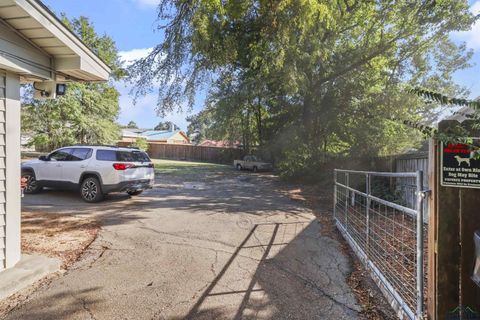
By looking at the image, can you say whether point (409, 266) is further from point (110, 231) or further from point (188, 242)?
point (110, 231)

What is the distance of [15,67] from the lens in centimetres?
374

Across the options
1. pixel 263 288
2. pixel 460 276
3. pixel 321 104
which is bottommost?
pixel 263 288

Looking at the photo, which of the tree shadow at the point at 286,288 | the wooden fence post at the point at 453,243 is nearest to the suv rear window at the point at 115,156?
the tree shadow at the point at 286,288

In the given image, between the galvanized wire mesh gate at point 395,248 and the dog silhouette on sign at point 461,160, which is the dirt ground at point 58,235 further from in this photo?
the dog silhouette on sign at point 461,160

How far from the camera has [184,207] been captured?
865 cm

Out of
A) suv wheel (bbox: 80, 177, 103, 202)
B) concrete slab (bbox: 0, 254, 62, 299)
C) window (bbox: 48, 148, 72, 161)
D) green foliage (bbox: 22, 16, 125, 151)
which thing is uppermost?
green foliage (bbox: 22, 16, 125, 151)

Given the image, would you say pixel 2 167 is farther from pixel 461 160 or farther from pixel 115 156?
pixel 115 156

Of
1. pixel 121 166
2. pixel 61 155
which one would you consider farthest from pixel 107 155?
pixel 61 155

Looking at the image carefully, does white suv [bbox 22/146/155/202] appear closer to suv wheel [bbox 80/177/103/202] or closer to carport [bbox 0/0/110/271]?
suv wheel [bbox 80/177/103/202]

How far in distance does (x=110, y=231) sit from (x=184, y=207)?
9.32 ft

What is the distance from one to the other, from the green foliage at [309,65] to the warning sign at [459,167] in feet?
23.9

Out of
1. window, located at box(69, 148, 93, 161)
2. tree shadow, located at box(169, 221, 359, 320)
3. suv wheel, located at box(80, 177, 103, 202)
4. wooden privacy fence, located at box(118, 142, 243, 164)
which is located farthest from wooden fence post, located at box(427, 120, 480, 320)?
wooden privacy fence, located at box(118, 142, 243, 164)

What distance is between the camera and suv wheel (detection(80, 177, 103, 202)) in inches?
345

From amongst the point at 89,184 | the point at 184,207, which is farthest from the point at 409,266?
the point at 89,184
